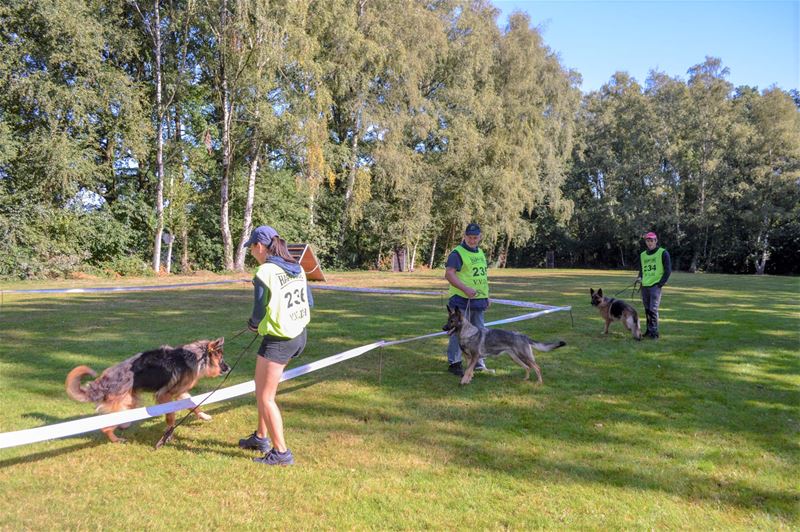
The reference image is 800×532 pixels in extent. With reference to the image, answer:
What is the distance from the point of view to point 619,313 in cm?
933

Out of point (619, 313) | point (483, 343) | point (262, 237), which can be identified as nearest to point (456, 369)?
point (483, 343)

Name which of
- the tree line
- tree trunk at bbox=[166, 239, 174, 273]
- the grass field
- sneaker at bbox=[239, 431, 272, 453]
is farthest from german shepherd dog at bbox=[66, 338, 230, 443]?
tree trunk at bbox=[166, 239, 174, 273]

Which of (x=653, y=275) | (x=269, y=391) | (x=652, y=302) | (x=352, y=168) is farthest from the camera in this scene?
(x=352, y=168)

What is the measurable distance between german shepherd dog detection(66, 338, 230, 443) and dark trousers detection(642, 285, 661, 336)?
753 centimetres

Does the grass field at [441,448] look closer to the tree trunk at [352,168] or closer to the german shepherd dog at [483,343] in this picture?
the german shepherd dog at [483,343]

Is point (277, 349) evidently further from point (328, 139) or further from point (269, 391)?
point (328, 139)

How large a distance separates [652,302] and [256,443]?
7.59m

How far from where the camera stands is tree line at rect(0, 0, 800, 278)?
21.1 meters

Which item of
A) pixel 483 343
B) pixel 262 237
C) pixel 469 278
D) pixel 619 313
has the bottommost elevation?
pixel 483 343

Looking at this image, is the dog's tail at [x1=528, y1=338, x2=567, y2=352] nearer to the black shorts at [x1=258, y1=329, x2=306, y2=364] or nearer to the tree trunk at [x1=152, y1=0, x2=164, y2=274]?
the black shorts at [x1=258, y1=329, x2=306, y2=364]

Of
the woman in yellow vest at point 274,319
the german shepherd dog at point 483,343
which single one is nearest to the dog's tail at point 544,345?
the german shepherd dog at point 483,343

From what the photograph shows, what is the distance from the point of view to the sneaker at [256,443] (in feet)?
14.4

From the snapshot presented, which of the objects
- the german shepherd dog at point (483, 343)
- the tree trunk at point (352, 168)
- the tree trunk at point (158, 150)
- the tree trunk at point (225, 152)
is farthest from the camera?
the tree trunk at point (352, 168)

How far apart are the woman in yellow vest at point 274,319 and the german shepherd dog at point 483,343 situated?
2700 mm
